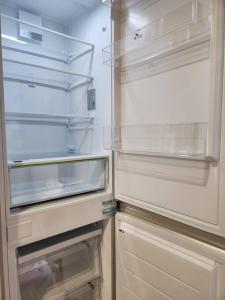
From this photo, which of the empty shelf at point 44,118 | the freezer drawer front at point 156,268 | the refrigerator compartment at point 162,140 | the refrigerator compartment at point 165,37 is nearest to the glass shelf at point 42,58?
the empty shelf at point 44,118

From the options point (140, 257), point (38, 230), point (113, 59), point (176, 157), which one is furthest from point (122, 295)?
point (113, 59)

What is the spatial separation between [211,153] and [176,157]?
17 centimetres

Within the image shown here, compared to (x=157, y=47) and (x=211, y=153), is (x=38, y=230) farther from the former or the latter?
(x=157, y=47)

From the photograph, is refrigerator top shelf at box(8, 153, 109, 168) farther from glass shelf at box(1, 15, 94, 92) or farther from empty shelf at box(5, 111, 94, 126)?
glass shelf at box(1, 15, 94, 92)

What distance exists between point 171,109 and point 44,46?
1.17m

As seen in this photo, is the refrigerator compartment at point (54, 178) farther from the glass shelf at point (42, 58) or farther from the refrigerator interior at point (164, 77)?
the glass shelf at point (42, 58)

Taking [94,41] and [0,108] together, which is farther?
[94,41]

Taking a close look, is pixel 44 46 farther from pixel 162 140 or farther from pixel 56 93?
pixel 162 140

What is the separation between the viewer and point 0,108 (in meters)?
0.87

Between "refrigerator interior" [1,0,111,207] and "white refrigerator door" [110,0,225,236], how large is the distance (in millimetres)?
158

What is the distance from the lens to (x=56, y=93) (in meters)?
1.74

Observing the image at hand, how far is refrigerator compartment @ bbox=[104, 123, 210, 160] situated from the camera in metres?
0.87

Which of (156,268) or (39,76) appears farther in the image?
(39,76)

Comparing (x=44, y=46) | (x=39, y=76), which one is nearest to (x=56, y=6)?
(x=44, y=46)
